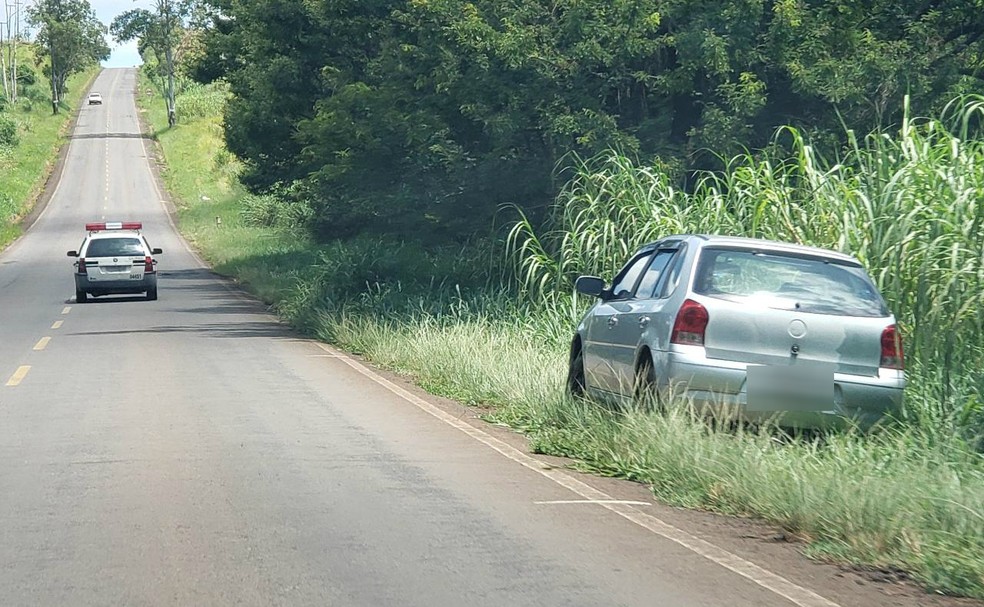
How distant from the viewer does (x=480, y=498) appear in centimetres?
805

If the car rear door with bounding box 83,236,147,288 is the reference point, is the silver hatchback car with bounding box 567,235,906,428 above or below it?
above

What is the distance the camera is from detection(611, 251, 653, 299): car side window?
1044cm

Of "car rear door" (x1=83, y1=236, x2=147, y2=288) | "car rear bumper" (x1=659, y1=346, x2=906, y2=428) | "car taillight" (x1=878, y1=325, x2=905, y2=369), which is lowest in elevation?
"car rear door" (x1=83, y1=236, x2=147, y2=288)

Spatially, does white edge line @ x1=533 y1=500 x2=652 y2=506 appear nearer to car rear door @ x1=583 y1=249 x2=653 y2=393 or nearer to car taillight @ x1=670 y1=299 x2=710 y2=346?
car taillight @ x1=670 y1=299 x2=710 y2=346

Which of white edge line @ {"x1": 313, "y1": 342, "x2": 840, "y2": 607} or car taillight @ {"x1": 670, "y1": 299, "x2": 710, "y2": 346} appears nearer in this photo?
white edge line @ {"x1": 313, "y1": 342, "x2": 840, "y2": 607}

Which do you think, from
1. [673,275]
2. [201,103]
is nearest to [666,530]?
[673,275]

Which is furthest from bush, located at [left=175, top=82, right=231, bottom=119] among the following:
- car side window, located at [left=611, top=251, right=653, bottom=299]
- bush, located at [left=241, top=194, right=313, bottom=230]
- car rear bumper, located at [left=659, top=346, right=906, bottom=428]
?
car rear bumper, located at [left=659, top=346, right=906, bottom=428]

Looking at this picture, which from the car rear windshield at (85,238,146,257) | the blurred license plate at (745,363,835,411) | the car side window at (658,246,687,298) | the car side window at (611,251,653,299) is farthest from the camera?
the car rear windshield at (85,238,146,257)

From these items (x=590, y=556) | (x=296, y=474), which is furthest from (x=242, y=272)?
(x=590, y=556)

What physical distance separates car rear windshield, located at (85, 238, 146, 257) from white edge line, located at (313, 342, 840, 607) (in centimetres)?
1849

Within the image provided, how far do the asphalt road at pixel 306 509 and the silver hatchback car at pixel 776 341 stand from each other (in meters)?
0.89

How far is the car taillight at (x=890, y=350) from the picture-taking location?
341 inches

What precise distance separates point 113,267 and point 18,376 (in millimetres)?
13885

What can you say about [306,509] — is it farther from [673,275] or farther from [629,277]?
[629,277]
